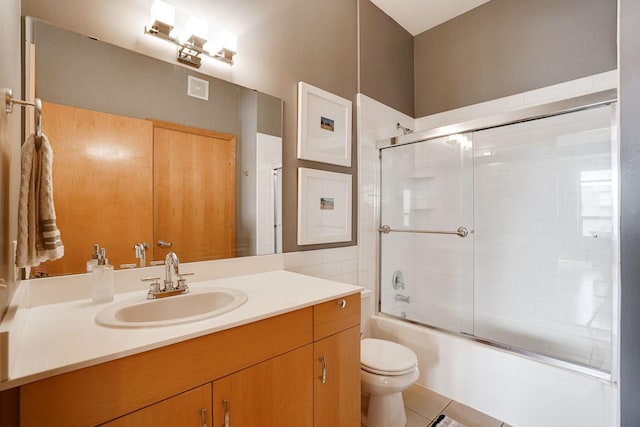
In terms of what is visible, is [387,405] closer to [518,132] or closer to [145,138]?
[145,138]

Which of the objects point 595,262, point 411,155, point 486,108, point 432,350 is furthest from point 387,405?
point 486,108

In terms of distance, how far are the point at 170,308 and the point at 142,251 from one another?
0.98 ft

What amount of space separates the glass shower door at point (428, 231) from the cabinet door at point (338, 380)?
108cm

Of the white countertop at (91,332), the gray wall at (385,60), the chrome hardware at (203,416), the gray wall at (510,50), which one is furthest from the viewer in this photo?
the gray wall at (385,60)

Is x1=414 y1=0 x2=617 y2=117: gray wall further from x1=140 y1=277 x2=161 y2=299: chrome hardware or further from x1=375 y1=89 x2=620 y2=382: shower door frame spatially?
x1=140 y1=277 x2=161 y2=299: chrome hardware

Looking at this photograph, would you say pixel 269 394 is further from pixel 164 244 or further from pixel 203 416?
pixel 164 244

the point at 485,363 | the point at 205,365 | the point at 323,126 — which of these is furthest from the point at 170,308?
the point at 485,363

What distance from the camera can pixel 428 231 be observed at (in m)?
2.56

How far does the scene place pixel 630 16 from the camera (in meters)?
1.23

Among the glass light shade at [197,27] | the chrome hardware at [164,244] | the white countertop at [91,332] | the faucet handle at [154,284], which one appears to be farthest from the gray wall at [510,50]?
the faucet handle at [154,284]

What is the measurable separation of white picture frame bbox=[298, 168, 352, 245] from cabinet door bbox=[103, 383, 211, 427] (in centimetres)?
112

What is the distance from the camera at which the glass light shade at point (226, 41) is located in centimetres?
160

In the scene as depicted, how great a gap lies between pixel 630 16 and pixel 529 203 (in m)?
1.42

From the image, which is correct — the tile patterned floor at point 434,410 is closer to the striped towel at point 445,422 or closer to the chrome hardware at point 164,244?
the striped towel at point 445,422
